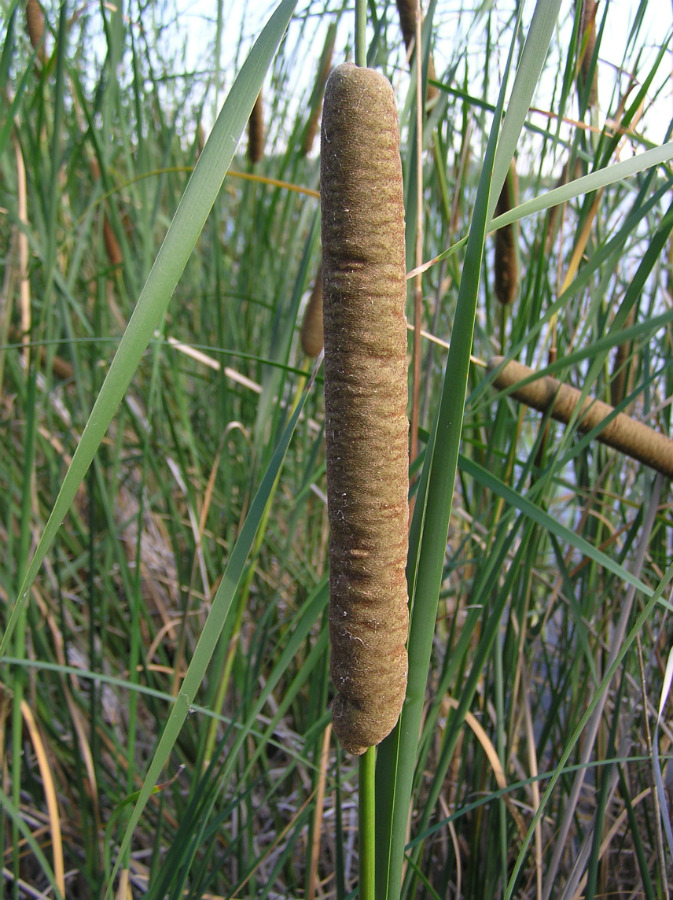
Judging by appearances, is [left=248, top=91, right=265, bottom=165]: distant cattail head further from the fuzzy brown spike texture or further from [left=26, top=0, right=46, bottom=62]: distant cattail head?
the fuzzy brown spike texture

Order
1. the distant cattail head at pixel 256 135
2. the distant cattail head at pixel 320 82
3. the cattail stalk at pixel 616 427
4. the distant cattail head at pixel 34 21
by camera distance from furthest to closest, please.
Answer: the distant cattail head at pixel 256 135 → the distant cattail head at pixel 320 82 → the distant cattail head at pixel 34 21 → the cattail stalk at pixel 616 427

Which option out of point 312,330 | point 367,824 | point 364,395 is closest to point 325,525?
point 312,330

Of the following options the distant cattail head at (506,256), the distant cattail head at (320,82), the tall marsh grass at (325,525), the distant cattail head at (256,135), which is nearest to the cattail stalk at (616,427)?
the tall marsh grass at (325,525)

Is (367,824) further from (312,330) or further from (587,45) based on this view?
(587,45)

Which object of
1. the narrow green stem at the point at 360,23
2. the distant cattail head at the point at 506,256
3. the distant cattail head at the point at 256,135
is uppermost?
the distant cattail head at the point at 256,135

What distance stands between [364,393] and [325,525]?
1272mm

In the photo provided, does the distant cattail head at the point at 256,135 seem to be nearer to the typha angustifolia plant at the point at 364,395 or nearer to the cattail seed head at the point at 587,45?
the cattail seed head at the point at 587,45

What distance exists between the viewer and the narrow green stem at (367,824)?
1.35 feet

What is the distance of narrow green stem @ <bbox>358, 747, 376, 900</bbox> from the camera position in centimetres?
41

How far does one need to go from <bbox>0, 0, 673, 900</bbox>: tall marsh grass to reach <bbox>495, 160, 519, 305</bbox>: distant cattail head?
0.03 metres

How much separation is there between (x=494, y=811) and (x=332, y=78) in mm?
831

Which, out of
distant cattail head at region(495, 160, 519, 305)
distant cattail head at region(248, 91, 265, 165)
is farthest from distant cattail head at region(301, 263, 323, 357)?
distant cattail head at region(248, 91, 265, 165)

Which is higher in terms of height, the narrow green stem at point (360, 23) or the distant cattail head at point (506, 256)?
the narrow green stem at point (360, 23)

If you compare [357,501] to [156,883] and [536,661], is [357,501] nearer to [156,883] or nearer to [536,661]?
[156,883]
